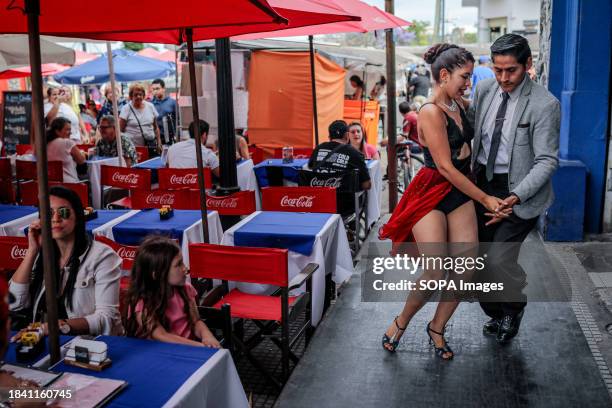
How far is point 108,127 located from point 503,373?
7903 mm

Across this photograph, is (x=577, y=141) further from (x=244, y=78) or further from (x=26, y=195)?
(x=244, y=78)

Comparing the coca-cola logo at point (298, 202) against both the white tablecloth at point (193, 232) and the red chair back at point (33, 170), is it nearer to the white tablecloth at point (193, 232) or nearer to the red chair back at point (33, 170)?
the white tablecloth at point (193, 232)

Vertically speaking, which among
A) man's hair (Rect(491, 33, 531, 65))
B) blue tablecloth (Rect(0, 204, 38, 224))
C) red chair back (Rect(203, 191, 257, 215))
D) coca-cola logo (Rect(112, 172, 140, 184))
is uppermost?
man's hair (Rect(491, 33, 531, 65))

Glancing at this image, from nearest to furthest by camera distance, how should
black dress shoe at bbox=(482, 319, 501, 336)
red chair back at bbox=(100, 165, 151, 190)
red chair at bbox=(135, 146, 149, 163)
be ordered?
black dress shoe at bbox=(482, 319, 501, 336) < red chair back at bbox=(100, 165, 151, 190) < red chair at bbox=(135, 146, 149, 163)

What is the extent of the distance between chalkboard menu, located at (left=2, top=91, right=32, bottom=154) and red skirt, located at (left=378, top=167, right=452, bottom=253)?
44.2 ft

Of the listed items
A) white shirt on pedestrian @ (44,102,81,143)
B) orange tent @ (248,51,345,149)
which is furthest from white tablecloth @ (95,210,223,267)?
white shirt on pedestrian @ (44,102,81,143)

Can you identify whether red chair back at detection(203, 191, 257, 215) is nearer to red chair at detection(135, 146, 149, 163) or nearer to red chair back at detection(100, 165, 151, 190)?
red chair back at detection(100, 165, 151, 190)

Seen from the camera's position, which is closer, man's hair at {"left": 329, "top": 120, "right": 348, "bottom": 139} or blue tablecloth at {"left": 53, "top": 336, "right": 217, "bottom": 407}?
blue tablecloth at {"left": 53, "top": 336, "right": 217, "bottom": 407}

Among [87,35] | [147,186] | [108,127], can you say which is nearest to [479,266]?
[87,35]

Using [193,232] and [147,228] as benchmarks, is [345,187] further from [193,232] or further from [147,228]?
[147,228]

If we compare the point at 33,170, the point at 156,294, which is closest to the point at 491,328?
the point at 156,294

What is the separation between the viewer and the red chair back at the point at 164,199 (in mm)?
6395

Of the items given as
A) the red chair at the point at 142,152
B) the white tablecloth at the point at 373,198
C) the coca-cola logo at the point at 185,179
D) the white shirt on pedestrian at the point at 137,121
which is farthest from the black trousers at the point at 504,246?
the white shirt on pedestrian at the point at 137,121

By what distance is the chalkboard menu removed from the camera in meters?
15.4
